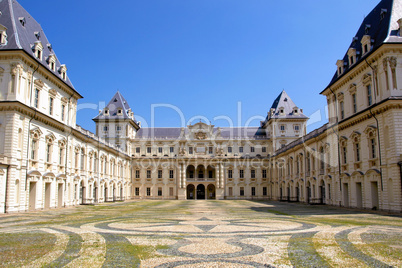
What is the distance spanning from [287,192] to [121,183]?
30.6 metres

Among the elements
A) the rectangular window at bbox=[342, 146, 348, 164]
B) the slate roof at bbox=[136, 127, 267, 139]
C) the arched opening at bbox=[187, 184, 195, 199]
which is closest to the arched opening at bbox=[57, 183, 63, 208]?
the rectangular window at bbox=[342, 146, 348, 164]

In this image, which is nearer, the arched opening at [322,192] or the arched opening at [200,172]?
the arched opening at [322,192]

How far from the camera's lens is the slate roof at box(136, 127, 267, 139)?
265ft

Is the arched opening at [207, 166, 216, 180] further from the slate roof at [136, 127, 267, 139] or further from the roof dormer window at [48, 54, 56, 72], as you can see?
the roof dormer window at [48, 54, 56, 72]

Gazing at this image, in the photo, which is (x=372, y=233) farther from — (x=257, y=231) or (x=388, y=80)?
(x=388, y=80)

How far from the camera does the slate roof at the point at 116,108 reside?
7494 cm

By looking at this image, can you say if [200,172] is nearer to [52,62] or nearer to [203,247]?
[52,62]

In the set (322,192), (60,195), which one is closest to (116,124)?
(60,195)

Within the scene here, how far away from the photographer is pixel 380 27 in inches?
1243

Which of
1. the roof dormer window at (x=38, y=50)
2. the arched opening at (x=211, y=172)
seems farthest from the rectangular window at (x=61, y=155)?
the arched opening at (x=211, y=172)

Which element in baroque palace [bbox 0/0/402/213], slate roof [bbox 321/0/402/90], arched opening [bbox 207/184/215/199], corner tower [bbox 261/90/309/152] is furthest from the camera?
arched opening [bbox 207/184/215/199]

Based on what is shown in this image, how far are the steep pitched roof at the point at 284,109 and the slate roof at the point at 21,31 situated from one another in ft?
159

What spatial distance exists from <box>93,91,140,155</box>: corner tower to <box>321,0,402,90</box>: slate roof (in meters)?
47.4

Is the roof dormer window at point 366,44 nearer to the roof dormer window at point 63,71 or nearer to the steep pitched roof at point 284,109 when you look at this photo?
the roof dormer window at point 63,71
